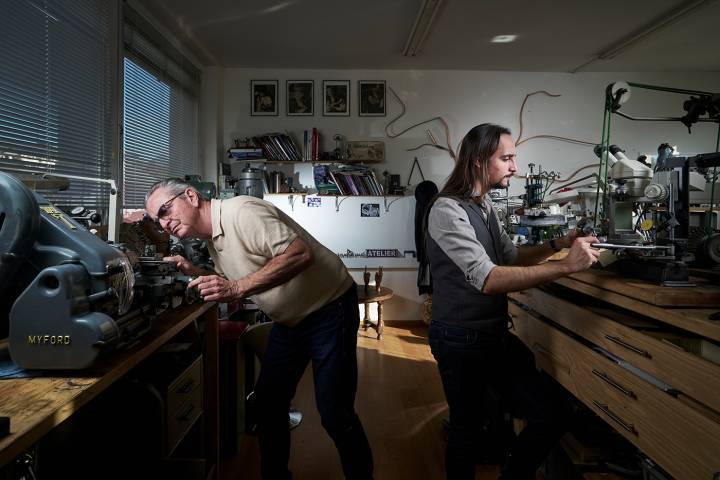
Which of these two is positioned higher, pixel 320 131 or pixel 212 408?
pixel 320 131

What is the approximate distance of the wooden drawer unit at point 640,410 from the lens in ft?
2.91

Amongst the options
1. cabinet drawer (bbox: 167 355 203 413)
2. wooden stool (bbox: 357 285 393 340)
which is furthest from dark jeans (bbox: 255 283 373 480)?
wooden stool (bbox: 357 285 393 340)

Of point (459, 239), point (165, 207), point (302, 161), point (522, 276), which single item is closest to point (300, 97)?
point (302, 161)

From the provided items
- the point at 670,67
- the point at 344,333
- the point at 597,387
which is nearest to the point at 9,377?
the point at 344,333

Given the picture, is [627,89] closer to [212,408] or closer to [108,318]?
[108,318]

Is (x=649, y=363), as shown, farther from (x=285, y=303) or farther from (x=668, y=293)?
(x=285, y=303)

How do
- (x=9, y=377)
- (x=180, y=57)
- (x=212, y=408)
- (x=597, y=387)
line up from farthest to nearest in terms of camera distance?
(x=180, y=57) < (x=212, y=408) < (x=597, y=387) < (x=9, y=377)

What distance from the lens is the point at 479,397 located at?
1.34 meters

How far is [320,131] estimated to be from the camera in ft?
15.9

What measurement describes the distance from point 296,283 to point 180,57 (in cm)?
336

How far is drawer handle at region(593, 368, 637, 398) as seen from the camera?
44.4 inches

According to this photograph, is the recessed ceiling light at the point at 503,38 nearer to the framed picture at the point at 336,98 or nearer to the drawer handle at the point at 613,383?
the framed picture at the point at 336,98

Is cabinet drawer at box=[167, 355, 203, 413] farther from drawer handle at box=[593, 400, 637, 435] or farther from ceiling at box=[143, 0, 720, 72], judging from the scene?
ceiling at box=[143, 0, 720, 72]

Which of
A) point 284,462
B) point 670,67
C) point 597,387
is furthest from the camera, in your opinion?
point 670,67
